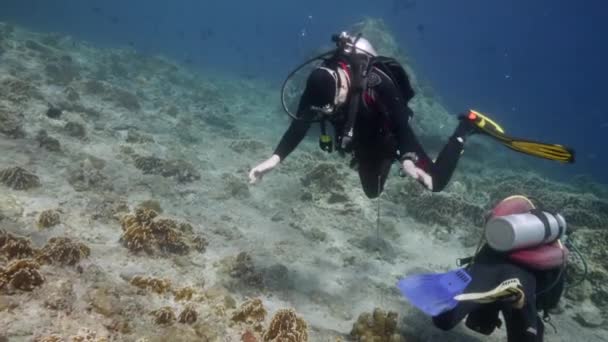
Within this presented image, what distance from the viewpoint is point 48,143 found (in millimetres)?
9875

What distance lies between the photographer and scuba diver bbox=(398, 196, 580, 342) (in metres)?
4.19

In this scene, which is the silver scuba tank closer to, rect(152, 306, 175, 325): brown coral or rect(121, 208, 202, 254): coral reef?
rect(152, 306, 175, 325): brown coral

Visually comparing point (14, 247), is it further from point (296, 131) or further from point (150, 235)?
point (296, 131)

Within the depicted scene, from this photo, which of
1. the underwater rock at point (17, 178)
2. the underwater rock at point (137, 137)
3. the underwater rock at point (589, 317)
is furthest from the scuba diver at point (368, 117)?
the underwater rock at point (137, 137)

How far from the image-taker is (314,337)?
5285 millimetres

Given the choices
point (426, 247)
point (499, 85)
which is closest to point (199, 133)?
point (426, 247)

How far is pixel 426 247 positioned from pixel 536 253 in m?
5.69

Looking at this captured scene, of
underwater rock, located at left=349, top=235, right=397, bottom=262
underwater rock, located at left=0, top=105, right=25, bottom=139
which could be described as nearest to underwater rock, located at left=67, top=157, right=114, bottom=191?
underwater rock, located at left=0, top=105, right=25, bottom=139

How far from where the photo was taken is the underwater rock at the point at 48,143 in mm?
9859

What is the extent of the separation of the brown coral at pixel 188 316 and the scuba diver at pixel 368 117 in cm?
193

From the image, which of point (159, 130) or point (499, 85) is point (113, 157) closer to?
point (159, 130)

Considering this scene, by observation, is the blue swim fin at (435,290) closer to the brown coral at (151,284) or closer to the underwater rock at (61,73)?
the brown coral at (151,284)

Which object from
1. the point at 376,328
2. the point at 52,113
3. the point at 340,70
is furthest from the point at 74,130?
the point at 376,328

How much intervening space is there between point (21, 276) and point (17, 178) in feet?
14.4
